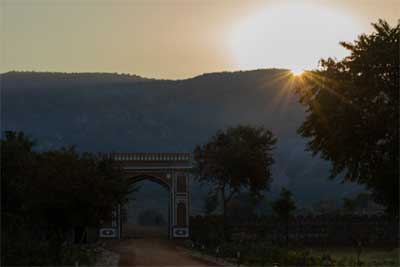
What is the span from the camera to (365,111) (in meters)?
31.0

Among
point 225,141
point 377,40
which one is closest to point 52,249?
point 377,40

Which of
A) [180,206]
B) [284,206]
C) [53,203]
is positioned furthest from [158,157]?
[53,203]

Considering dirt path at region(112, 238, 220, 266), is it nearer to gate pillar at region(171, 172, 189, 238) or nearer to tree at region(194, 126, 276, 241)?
gate pillar at region(171, 172, 189, 238)

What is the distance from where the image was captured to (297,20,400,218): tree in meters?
30.5

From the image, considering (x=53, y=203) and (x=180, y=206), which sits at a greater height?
(x=180, y=206)

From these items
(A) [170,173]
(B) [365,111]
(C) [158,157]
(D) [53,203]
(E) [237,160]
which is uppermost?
(C) [158,157]

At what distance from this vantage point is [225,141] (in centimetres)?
6425

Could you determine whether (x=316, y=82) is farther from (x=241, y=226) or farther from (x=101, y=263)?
(x=241, y=226)

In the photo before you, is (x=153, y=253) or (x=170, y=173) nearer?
(x=153, y=253)

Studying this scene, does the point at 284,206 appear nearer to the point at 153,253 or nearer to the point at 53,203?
the point at 153,253

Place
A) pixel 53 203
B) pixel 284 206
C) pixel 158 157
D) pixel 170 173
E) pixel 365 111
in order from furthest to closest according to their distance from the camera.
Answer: pixel 158 157 → pixel 170 173 → pixel 284 206 → pixel 53 203 → pixel 365 111

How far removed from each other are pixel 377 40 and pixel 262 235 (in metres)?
30.1

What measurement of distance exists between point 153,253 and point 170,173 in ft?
55.7

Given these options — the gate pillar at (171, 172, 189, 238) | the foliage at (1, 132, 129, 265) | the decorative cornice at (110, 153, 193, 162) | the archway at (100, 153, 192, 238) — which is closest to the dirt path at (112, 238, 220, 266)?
the gate pillar at (171, 172, 189, 238)
